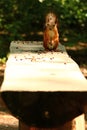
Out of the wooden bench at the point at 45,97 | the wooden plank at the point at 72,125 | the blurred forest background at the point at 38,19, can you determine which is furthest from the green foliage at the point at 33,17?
the wooden bench at the point at 45,97

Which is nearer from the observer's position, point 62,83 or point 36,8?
point 62,83

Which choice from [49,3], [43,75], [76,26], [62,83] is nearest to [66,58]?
[43,75]

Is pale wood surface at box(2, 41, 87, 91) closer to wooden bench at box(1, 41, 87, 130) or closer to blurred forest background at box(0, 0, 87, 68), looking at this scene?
wooden bench at box(1, 41, 87, 130)

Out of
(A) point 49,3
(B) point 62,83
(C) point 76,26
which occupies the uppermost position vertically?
(B) point 62,83

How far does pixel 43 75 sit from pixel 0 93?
0.64 metres

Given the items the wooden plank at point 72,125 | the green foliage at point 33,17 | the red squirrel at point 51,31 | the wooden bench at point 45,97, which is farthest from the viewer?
the green foliage at point 33,17

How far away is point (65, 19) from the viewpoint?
1155 cm

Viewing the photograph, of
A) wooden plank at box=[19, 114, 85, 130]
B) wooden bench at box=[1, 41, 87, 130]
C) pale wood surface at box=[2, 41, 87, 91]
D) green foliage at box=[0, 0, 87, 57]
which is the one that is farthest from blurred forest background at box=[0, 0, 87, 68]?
wooden bench at box=[1, 41, 87, 130]

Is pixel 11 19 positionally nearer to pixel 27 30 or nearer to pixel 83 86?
pixel 27 30

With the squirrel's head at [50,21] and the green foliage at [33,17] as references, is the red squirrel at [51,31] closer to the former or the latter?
the squirrel's head at [50,21]

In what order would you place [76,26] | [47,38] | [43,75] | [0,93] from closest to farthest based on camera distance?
[0,93], [43,75], [47,38], [76,26]

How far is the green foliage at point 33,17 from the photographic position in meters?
10.9

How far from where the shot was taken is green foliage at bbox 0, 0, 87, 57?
428 inches

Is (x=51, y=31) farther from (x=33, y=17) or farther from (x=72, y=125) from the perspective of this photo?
(x=33, y=17)
